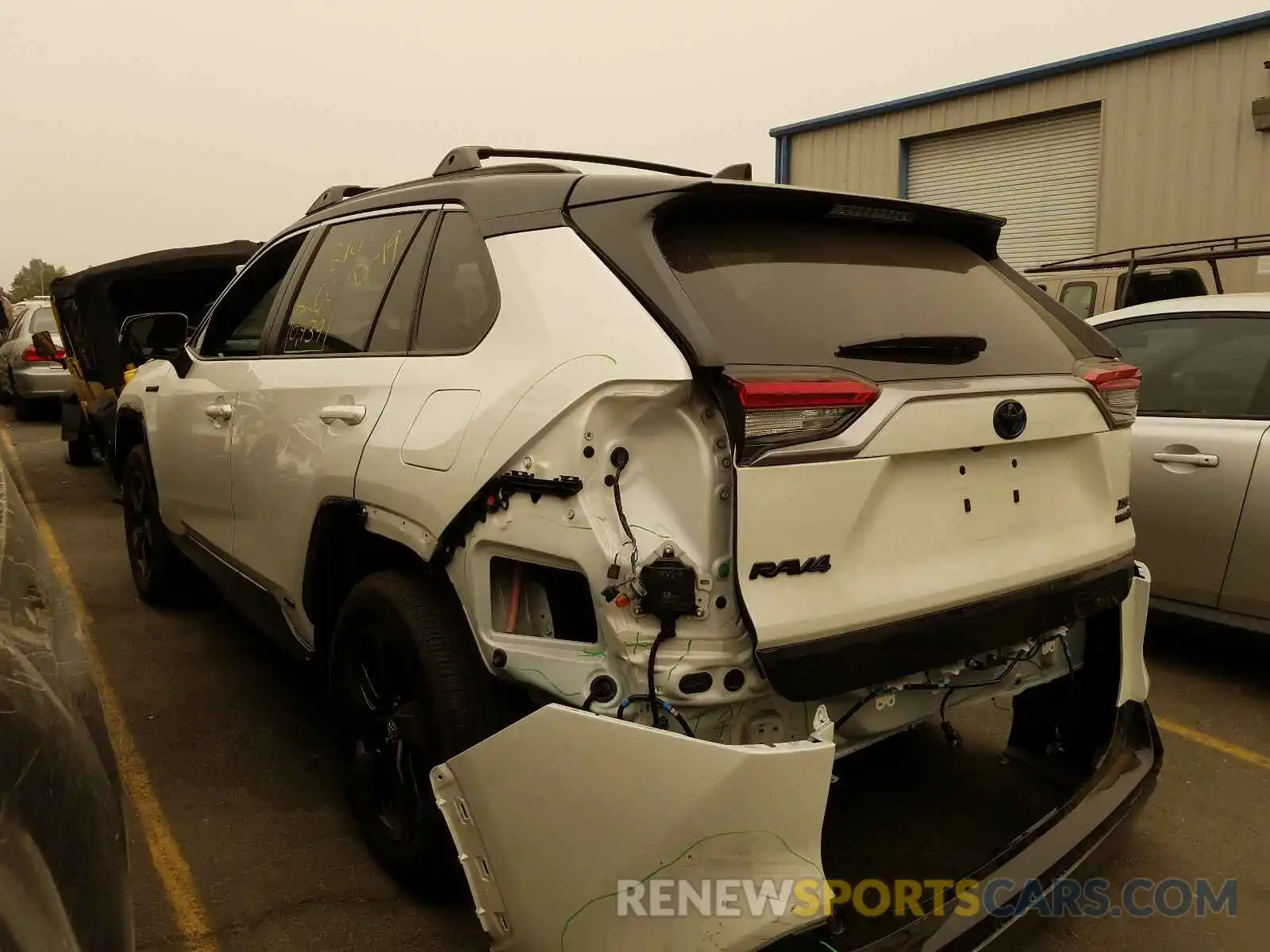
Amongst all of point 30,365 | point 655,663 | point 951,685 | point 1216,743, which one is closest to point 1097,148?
point 1216,743

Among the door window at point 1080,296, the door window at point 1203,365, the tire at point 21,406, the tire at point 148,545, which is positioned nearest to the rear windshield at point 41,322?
the tire at point 21,406

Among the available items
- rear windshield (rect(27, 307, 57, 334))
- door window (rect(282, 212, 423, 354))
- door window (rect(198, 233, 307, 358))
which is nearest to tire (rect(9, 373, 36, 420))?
rear windshield (rect(27, 307, 57, 334))

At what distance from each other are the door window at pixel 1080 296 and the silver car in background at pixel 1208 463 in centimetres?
309

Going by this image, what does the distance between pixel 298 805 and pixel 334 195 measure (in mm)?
2221

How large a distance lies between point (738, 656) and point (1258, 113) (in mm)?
11412

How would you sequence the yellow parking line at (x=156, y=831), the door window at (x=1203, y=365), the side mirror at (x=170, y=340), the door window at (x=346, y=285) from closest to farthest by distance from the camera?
the yellow parking line at (x=156, y=831) → the door window at (x=346, y=285) → the door window at (x=1203, y=365) → the side mirror at (x=170, y=340)

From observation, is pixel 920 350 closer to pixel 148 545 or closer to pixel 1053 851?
pixel 1053 851

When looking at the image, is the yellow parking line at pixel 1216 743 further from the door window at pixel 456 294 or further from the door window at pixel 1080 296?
the door window at pixel 1080 296

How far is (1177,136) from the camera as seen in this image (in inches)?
445

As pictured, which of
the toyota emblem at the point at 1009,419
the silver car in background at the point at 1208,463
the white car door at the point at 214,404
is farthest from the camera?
the silver car in background at the point at 1208,463

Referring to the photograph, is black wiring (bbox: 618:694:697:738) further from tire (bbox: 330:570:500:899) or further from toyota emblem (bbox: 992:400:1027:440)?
toyota emblem (bbox: 992:400:1027:440)

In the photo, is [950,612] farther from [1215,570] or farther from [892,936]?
[1215,570]

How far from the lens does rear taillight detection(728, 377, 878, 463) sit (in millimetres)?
1935

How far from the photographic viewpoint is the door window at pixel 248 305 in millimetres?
3826
